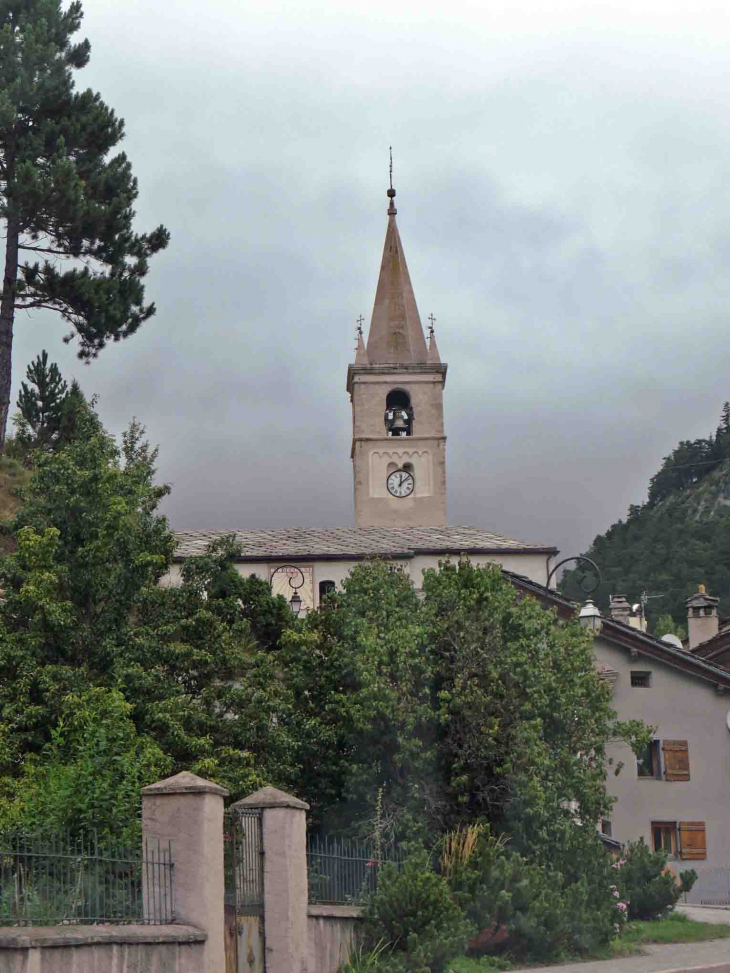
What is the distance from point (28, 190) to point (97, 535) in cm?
1217

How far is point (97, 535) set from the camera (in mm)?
21781

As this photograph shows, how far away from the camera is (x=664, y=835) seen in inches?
1497

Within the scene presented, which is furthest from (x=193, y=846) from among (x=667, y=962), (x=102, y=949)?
(x=667, y=962)

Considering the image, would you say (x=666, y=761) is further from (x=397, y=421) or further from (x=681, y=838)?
(x=397, y=421)

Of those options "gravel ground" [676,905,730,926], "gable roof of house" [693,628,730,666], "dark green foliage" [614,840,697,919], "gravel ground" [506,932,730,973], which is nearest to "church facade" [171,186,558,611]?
"gable roof of house" [693,628,730,666]

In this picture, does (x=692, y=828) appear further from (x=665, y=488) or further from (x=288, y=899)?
(x=665, y=488)

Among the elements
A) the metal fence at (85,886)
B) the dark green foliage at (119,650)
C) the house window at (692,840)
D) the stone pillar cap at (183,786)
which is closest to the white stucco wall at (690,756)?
the house window at (692,840)

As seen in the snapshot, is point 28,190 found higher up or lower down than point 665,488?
lower down

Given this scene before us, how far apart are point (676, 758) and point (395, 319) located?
119ft

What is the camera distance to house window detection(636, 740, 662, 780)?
38188 mm

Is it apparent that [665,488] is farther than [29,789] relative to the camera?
Yes

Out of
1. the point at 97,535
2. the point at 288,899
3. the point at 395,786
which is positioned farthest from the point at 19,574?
the point at 288,899

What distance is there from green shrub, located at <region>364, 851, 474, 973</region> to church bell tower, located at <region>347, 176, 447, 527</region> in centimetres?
4763

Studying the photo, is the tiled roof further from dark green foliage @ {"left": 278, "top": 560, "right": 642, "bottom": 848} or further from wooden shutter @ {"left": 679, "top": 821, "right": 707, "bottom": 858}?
dark green foliage @ {"left": 278, "top": 560, "right": 642, "bottom": 848}
